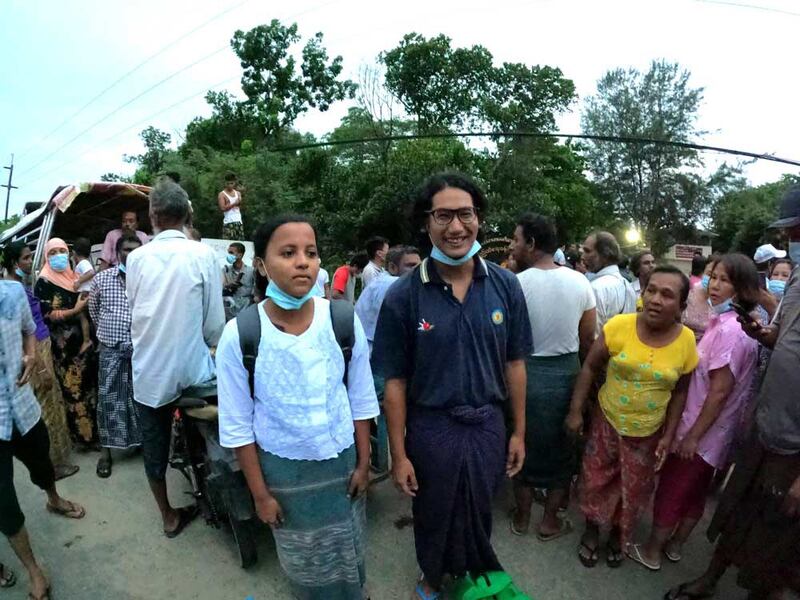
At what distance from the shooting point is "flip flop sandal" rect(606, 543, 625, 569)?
9.05 feet

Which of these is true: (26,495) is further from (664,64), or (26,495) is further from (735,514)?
(664,64)

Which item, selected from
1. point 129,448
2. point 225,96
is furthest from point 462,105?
point 129,448

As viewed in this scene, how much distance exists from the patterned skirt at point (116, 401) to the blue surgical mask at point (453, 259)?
111 inches

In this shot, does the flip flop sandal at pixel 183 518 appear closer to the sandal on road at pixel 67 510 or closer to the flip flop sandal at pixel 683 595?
the sandal on road at pixel 67 510

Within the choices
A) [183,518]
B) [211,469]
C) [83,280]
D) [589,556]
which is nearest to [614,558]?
[589,556]

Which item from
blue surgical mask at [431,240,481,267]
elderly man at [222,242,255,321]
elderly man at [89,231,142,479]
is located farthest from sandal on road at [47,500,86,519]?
blue surgical mask at [431,240,481,267]

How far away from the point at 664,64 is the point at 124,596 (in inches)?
1557

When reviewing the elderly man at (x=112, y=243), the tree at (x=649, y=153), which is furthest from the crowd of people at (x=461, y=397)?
the tree at (x=649, y=153)

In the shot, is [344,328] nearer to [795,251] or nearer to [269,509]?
[269,509]

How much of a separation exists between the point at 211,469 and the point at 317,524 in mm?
1153

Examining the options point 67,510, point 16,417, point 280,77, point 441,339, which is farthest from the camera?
point 280,77

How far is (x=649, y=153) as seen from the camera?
1278 inches

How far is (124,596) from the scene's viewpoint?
254cm

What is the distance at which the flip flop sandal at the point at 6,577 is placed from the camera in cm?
255
